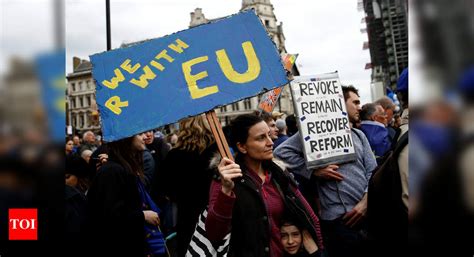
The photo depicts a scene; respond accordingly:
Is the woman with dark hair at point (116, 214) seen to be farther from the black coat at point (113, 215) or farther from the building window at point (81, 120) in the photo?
the building window at point (81, 120)

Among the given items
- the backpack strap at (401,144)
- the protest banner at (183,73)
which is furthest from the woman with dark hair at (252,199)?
the backpack strap at (401,144)

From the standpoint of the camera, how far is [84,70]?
227 ft

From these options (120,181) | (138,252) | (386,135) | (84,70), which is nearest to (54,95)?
(120,181)

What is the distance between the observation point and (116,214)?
2670 mm

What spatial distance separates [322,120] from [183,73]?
147 cm

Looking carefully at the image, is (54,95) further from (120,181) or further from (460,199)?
(120,181)

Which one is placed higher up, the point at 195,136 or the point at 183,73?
the point at 183,73

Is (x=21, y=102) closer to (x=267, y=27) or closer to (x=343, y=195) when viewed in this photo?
(x=343, y=195)

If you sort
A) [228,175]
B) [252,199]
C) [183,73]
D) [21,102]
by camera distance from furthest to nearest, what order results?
1. [183,73]
2. [252,199]
3. [228,175]
4. [21,102]

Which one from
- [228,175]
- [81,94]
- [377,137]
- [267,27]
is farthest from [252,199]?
[267,27]

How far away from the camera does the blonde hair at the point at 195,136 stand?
327cm

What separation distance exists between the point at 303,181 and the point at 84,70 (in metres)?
71.5

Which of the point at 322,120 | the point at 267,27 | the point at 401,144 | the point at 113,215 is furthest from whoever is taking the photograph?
the point at 267,27

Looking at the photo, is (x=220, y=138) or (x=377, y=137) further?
(x=377, y=137)
